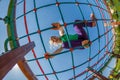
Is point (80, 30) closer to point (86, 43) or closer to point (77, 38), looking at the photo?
point (77, 38)

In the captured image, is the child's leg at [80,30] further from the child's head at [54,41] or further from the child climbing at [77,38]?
the child's head at [54,41]

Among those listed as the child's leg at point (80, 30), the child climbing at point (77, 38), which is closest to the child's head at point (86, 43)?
the child climbing at point (77, 38)

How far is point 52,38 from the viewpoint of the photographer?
459 cm

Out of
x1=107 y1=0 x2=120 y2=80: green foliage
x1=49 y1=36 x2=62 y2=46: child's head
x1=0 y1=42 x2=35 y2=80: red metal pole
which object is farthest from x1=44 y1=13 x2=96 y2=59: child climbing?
x1=0 y1=42 x2=35 y2=80: red metal pole

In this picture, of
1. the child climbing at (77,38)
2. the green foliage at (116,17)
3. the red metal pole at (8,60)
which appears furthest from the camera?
the green foliage at (116,17)

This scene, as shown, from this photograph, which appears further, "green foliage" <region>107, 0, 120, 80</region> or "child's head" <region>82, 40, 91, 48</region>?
"green foliage" <region>107, 0, 120, 80</region>

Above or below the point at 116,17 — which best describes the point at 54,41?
below

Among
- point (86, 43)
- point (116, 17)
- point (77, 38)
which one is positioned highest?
point (116, 17)

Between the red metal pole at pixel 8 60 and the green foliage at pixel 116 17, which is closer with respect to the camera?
the red metal pole at pixel 8 60

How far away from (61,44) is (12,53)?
2.62 metres

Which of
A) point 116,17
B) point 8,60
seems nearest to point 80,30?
point 116,17

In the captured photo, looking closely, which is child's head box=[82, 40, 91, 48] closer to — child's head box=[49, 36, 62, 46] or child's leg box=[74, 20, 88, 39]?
child's leg box=[74, 20, 88, 39]

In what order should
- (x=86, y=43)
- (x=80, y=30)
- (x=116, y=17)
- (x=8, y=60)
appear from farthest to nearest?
(x=116, y=17) < (x=80, y=30) < (x=86, y=43) < (x=8, y=60)

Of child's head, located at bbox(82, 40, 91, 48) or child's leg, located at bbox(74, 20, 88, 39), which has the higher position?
child's leg, located at bbox(74, 20, 88, 39)
